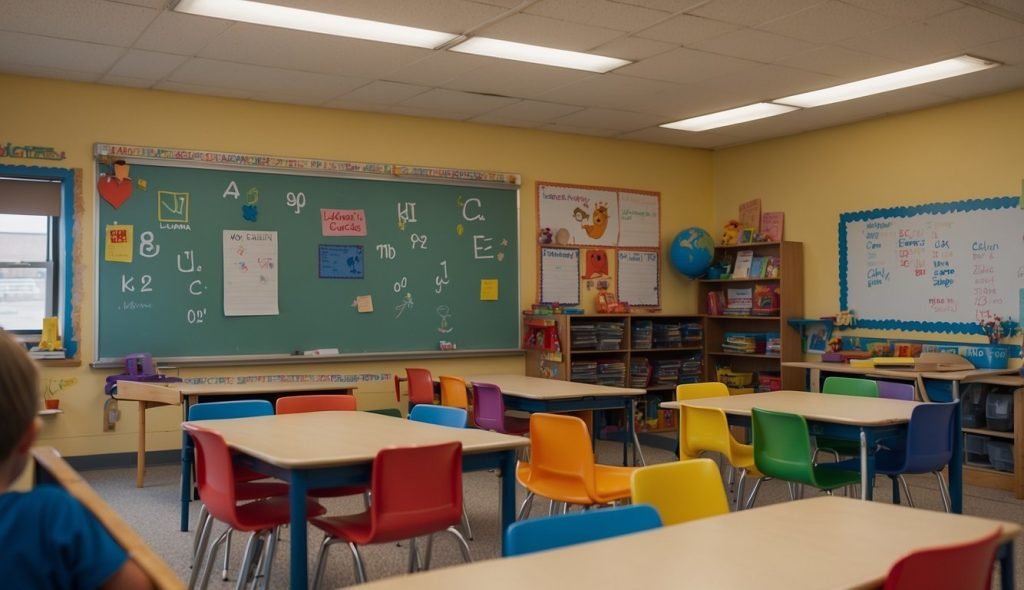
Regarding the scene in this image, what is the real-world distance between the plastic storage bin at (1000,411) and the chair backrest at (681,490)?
4.48 m

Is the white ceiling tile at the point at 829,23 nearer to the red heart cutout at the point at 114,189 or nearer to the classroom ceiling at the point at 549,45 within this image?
the classroom ceiling at the point at 549,45

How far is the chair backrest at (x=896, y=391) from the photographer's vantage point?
17.3 ft

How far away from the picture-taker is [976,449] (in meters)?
6.34

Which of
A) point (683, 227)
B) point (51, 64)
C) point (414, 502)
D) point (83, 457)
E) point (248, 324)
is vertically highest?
point (51, 64)

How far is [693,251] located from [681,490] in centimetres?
630

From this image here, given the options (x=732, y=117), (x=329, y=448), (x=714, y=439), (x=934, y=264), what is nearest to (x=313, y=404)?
(x=329, y=448)

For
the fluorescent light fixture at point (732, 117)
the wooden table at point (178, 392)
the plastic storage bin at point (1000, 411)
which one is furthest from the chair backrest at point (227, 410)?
the plastic storage bin at point (1000, 411)

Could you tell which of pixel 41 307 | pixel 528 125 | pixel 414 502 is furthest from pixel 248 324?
pixel 414 502

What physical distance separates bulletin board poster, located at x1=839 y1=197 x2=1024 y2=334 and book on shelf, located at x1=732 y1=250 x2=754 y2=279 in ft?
3.02

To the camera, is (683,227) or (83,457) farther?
(683,227)

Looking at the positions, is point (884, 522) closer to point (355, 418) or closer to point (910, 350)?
point (355, 418)

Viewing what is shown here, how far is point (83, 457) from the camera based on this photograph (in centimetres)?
638

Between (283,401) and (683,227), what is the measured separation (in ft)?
18.1

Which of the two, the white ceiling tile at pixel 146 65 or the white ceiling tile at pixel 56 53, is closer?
the white ceiling tile at pixel 56 53
